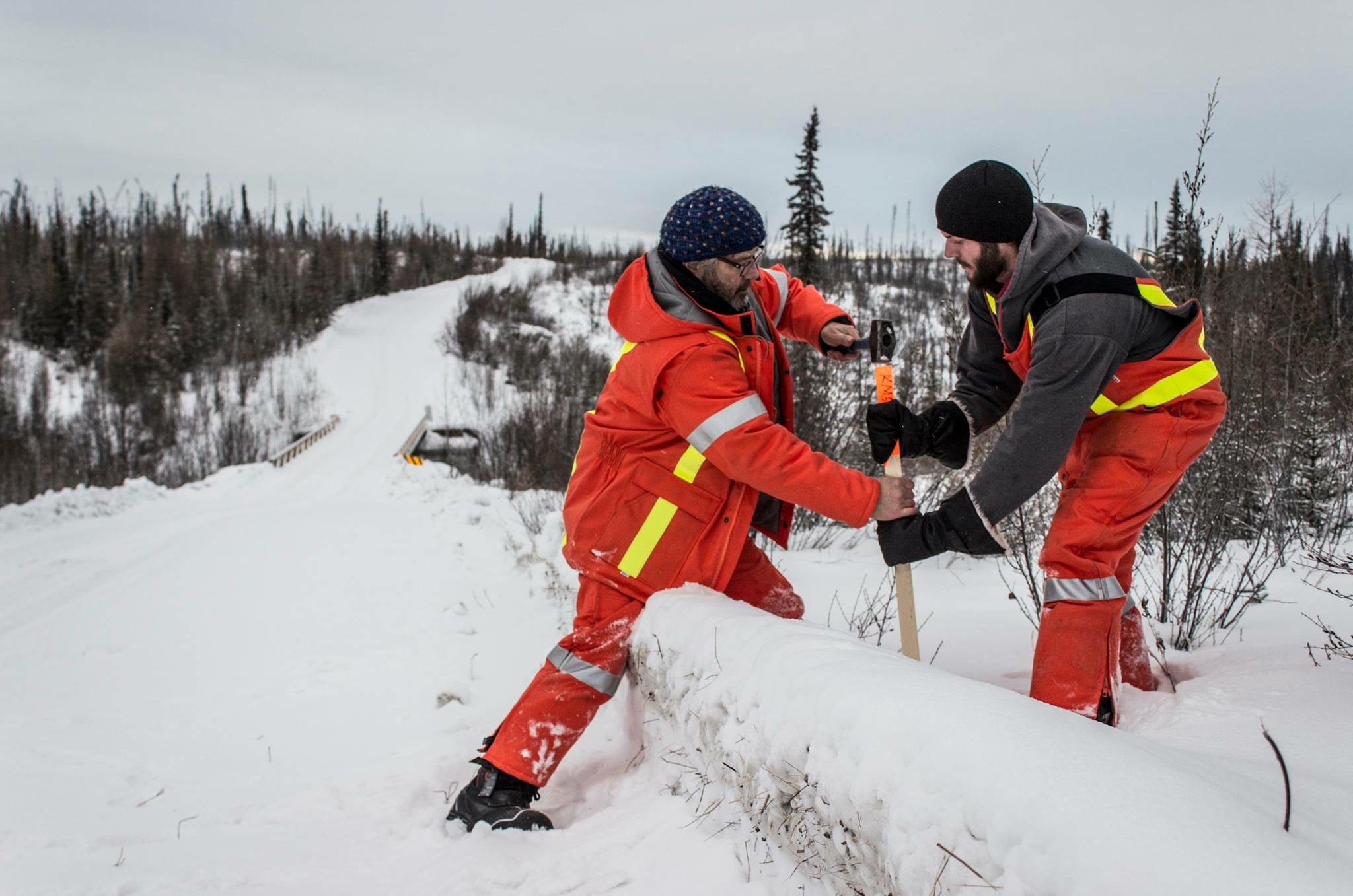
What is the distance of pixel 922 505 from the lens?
732cm

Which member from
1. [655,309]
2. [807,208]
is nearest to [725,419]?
[655,309]

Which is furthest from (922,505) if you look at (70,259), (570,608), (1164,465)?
(70,259)

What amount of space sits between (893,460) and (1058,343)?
→ 685mm

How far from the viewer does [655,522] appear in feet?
9.90

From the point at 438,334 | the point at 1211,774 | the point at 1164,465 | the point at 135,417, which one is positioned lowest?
the point at 135,417

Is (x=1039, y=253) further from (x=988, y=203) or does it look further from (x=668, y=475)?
(x=668, y=475)

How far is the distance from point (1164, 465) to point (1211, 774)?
1.24 meters

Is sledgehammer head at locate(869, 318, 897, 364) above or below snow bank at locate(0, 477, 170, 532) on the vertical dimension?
above

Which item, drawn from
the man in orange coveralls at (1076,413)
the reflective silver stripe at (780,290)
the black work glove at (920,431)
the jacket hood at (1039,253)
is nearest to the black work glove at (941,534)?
the man in orange coveralls at (1076,413)

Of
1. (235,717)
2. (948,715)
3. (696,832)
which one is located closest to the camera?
(948,715)

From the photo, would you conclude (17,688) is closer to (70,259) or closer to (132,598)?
(132,598)

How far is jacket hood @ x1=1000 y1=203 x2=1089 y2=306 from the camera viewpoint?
2.54m

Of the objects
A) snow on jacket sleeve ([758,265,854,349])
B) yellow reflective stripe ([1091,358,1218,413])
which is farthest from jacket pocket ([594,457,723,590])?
yellow reflective stripe ([1091,358,1218,413])

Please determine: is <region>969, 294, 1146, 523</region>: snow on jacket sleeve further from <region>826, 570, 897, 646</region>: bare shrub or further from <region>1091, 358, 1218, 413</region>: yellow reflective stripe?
<region>826, 570, 897, 646</region>: bare shrub
